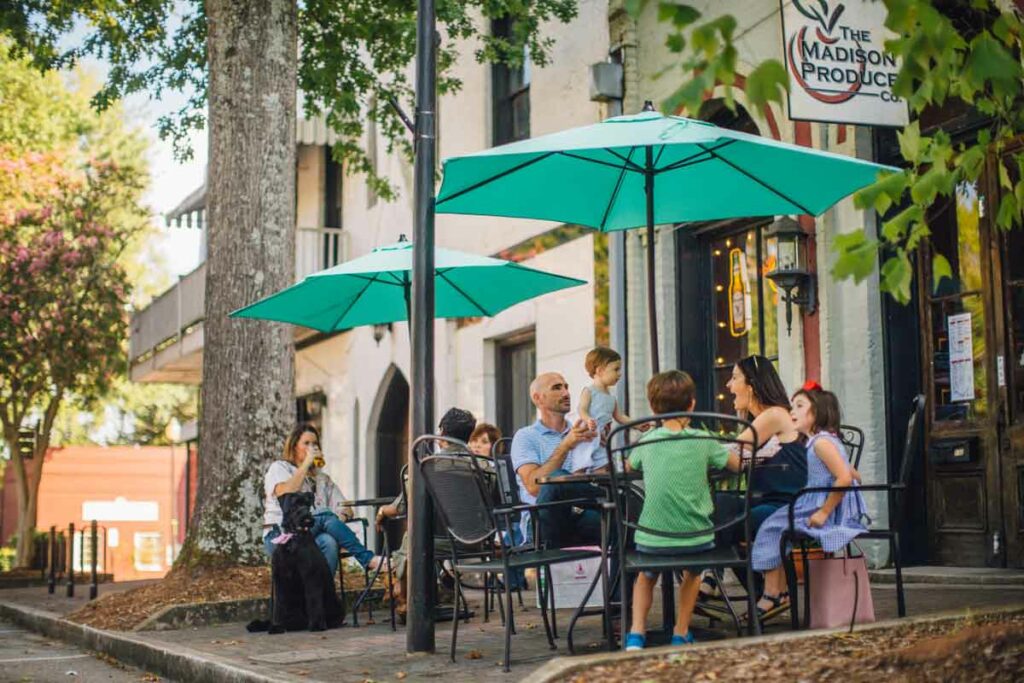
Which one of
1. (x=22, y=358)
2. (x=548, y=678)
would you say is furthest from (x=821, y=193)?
(x=22, y=358)

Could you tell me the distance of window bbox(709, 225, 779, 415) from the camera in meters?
12.4

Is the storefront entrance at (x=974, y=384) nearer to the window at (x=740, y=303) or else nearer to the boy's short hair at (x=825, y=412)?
the window at (x=740, y=303)

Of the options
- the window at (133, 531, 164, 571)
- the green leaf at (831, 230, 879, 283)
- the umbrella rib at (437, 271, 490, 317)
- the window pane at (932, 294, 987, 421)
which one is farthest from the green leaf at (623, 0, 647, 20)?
the window at (133, 531, 164, 571)

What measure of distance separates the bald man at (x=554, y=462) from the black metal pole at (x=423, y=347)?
22.5 inches

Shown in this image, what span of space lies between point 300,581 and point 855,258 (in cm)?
580

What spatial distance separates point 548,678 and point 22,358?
19.9m

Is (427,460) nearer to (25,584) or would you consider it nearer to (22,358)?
(25,584)

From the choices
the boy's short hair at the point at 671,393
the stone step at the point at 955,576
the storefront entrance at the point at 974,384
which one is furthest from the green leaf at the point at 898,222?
the storefront entrance at the point at 974,384

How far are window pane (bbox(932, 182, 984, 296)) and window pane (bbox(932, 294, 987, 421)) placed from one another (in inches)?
4.9

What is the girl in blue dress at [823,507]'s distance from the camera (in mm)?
6629

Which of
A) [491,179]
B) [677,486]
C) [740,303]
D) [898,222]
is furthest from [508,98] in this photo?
[898,222]

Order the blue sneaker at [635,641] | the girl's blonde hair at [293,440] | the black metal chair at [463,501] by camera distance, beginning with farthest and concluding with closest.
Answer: the girl's blonde hair at [293,440]
the black metal chair at [463,501]
the blue sneaker at [635,641]

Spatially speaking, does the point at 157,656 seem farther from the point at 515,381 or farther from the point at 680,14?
the point at 515,381

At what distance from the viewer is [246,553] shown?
433 inches
